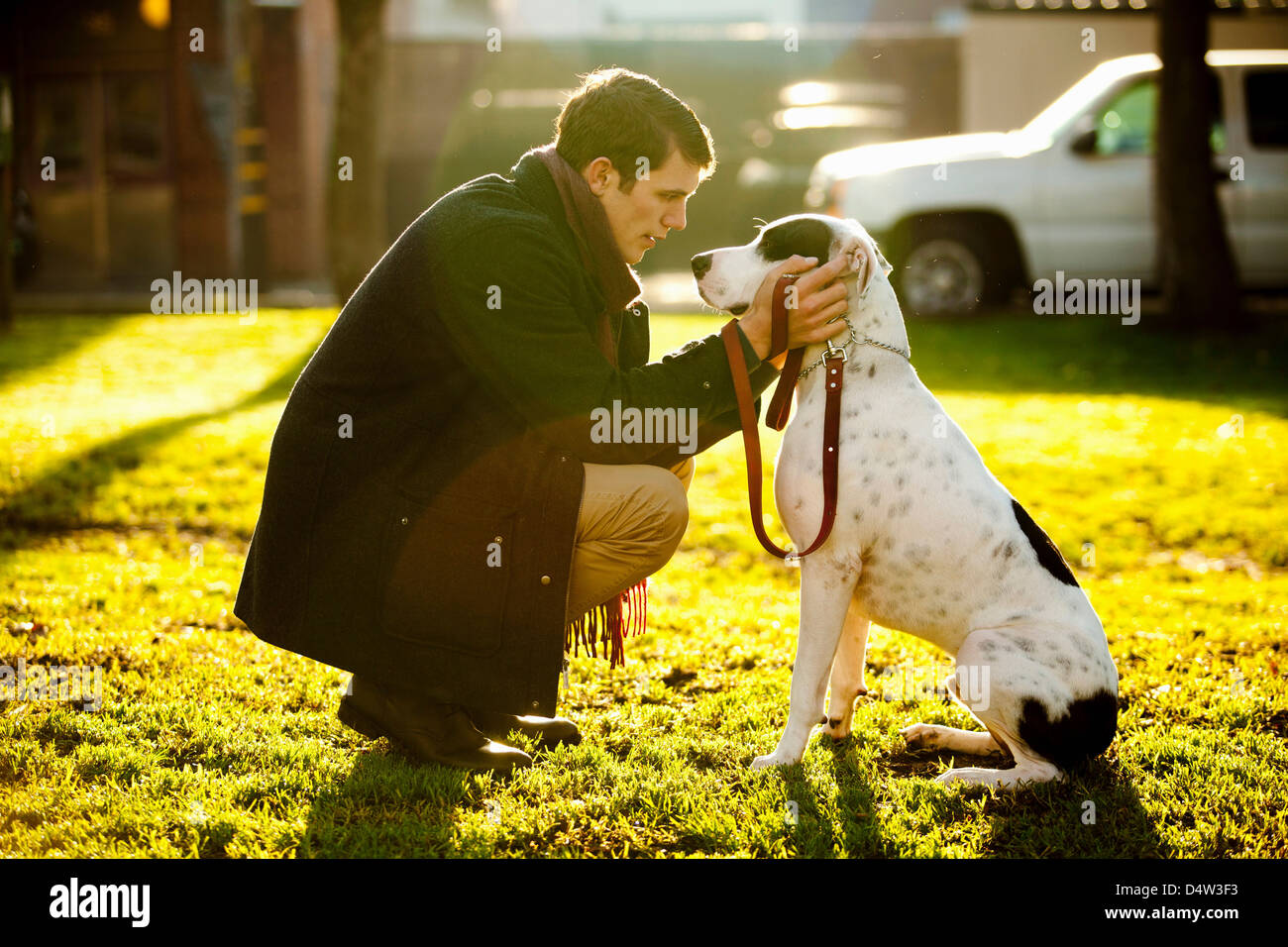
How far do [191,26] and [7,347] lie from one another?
7903 mm

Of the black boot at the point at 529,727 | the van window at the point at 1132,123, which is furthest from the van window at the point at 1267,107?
the black boot at the point at 529,727

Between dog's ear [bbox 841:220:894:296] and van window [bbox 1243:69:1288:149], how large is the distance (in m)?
9.90

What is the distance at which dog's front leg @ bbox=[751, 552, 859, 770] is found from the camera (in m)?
3.35

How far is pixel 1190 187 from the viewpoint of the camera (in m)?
10.9

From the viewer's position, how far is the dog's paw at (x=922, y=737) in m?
3.66

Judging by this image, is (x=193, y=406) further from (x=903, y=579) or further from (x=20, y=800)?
(x=903, y=579)

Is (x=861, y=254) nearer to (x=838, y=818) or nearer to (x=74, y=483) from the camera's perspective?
(x=838, y=818)

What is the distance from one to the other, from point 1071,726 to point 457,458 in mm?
1686

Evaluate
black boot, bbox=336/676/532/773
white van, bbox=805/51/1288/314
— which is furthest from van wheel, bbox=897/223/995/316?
black boot, bbox=336/676/532/773

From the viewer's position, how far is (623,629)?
3.87 metres

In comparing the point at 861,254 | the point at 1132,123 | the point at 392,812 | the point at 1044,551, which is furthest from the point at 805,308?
the point at 1132,123

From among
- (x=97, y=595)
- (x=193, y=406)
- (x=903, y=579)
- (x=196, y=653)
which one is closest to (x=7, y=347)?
(x=193, y=406)

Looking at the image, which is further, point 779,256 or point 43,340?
point 43,340

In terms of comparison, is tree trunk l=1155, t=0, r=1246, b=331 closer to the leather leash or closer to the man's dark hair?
the man's dark hair
